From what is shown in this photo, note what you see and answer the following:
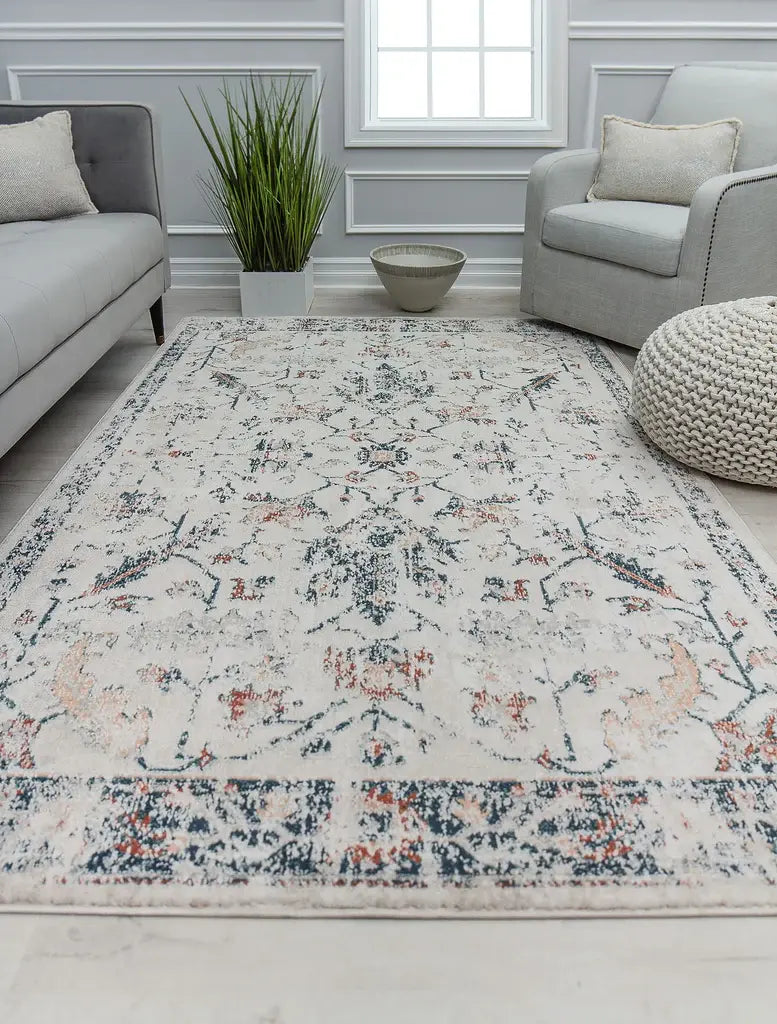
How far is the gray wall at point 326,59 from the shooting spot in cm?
331

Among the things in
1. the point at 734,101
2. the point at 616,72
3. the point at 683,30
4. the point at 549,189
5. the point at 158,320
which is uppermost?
the point at 683,30

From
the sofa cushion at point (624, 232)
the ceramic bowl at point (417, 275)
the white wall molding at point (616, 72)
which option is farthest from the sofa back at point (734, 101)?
the ceramic bowl at point (417, 275)

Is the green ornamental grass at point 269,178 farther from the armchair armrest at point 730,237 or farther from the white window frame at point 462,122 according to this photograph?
the armchair armrest at point 730,237

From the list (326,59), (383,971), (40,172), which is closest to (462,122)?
(326,59)

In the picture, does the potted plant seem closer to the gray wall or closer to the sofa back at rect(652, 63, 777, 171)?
the gray wall

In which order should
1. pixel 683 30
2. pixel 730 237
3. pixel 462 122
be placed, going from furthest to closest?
pixel 462 122
pixel 683 30
pixel 730 237

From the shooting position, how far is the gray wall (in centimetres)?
331

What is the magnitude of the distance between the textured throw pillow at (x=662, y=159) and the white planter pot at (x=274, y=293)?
44.3 inches


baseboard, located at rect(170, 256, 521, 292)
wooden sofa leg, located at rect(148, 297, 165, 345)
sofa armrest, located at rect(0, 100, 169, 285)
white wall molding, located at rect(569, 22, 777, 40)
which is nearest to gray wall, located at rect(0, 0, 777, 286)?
white wall molding, located at rect(569, 22, 777, 40)

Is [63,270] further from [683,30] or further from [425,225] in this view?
[683,30]

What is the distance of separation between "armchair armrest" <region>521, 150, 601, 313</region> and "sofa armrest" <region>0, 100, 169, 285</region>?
4.29 feet

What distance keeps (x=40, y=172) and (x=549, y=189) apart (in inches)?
66.0

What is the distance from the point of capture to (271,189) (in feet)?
10.1

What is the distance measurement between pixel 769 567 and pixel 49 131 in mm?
2495
